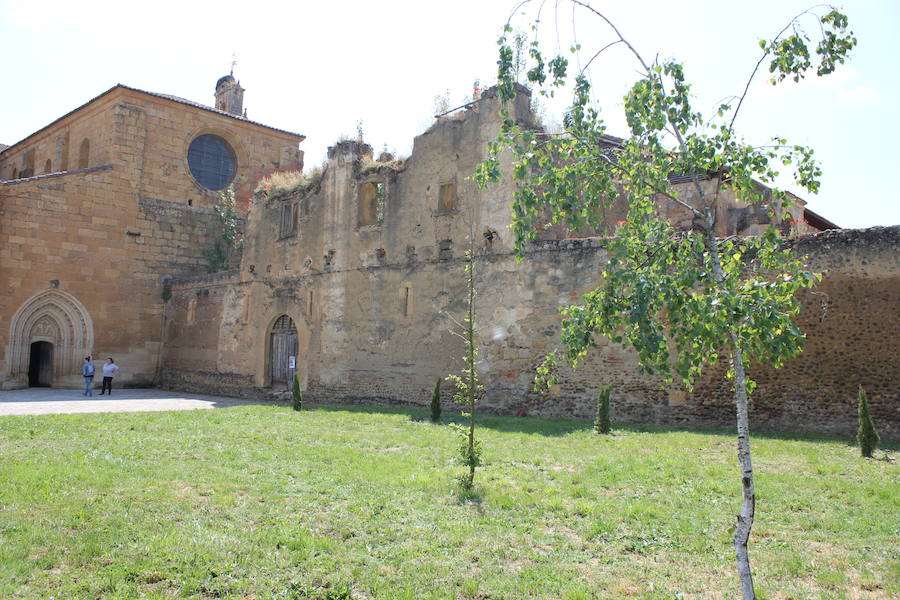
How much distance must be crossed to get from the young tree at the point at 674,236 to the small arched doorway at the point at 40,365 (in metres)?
23.2

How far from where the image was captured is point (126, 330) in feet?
76.5

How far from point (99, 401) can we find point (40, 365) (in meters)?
7.09

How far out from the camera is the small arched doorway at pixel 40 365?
22422 millimetres

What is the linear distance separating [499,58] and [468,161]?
10.7 m

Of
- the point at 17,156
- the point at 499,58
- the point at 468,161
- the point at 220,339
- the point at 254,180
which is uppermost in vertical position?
the point at 17,156

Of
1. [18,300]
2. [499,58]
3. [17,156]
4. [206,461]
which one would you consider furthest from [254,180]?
[499,58]

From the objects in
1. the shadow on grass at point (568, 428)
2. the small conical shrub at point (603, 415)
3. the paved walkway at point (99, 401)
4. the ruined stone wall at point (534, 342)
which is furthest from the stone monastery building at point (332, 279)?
the small conical shrub at point (603, 415)

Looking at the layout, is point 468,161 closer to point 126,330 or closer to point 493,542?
point 493,542

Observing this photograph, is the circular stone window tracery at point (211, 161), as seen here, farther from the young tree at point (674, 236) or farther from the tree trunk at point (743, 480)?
the tree trunk at point (743, 480)

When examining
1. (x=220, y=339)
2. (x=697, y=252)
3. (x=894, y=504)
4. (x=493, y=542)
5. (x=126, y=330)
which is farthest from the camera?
(x=126, y=330)

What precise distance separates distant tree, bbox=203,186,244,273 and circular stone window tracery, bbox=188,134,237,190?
89cm

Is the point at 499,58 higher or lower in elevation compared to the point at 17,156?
lower

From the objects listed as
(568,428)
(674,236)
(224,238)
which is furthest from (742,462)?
(224,238)

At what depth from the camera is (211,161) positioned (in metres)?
26.4
